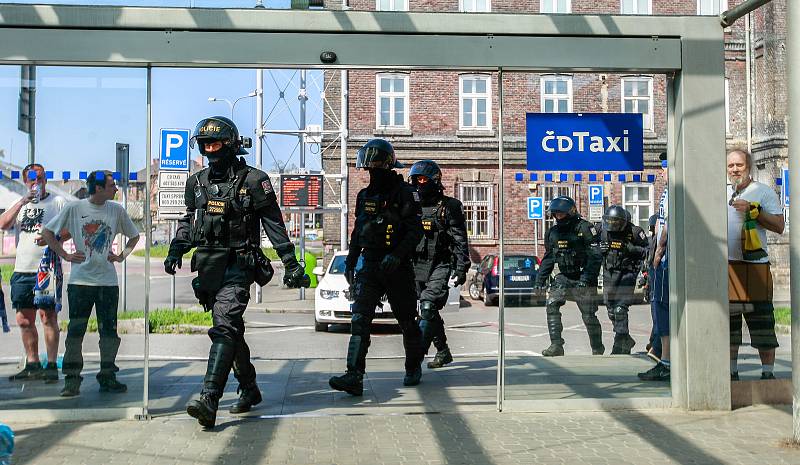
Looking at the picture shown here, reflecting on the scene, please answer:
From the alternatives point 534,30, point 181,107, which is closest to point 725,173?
point 534,30

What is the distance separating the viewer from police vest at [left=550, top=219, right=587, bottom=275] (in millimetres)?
7426

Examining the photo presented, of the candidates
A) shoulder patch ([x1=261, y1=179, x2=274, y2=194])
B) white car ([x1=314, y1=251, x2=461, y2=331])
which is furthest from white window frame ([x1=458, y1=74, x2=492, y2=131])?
white car ([x1=314, y1=251, x2=461, y2=331])

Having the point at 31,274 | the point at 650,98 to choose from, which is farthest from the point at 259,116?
the point at 650,98

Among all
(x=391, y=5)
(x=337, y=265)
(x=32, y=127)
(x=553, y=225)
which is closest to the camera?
(x=32, y=127)

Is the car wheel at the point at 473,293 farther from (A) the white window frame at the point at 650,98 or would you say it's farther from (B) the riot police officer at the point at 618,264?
(A) the white window frame at the point at 650,98

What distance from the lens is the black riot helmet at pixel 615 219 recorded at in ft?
24.5

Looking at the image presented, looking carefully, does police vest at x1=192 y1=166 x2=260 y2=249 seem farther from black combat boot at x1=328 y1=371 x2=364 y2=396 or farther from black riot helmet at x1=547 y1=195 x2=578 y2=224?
black riot helmet at x1=547 y1=195 x2=578 y2=224

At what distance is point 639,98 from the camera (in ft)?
23.0

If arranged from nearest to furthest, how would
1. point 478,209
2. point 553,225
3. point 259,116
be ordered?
point 553,225
point 478,209
point 259,116

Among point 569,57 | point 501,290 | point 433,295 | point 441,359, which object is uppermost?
point 569,57

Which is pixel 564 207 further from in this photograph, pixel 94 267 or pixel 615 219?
pixel 94 267

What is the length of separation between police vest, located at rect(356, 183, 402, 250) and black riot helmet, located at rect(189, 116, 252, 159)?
4.18 feet

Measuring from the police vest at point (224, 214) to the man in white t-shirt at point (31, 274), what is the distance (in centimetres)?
115

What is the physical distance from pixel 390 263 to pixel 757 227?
2.80m
